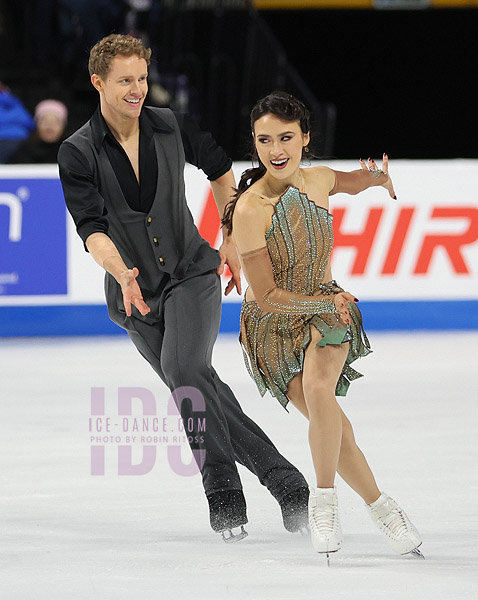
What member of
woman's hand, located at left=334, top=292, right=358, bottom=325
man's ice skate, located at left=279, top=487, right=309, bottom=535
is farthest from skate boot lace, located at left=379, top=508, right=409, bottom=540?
woman's hand, located at left=334, top=292, right=358, bottom=325

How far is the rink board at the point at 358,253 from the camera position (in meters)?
7.70

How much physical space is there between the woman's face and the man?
1.20ft

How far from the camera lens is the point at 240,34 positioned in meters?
11.6

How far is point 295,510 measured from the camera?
347 cm

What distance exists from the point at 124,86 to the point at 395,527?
55.9 inches

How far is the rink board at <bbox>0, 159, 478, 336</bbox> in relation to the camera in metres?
7.70

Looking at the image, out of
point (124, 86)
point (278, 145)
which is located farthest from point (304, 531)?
point (124, 86)

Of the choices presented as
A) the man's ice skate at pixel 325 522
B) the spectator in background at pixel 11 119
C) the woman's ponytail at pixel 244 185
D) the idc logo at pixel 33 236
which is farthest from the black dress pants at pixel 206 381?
the spectator in background at pixel 11 119

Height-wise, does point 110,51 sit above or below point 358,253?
above

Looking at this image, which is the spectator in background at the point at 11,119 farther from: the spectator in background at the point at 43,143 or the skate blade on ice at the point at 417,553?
the skate blade on ice at the point at 417,553

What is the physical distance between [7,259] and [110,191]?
440 centimetres

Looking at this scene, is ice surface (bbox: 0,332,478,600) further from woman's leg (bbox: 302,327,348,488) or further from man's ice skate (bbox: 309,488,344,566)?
woman's leg (bbox: 302,327,348,488)

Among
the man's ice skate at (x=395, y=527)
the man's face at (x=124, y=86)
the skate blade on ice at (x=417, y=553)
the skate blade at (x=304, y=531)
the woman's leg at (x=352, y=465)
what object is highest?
the man's face at (x=124, y=86)

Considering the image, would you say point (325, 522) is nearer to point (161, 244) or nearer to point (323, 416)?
point (323, 416)
